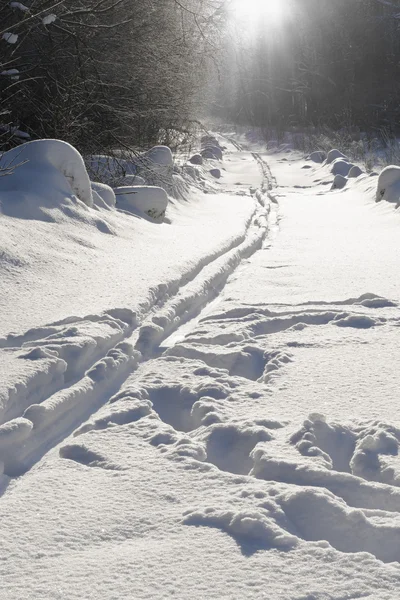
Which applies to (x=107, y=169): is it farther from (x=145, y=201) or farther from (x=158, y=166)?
(x=145, y=201)

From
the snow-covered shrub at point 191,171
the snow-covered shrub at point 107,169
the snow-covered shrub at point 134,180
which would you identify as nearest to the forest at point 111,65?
the snow-covered shrub at point 107,169

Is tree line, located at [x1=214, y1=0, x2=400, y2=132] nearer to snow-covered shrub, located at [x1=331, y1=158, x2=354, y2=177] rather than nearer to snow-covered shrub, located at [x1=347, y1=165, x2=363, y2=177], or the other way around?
snow-covered shrub, located at [x1=331, y1=158, x2=354, y2=177]

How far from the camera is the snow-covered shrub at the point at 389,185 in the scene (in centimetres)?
927

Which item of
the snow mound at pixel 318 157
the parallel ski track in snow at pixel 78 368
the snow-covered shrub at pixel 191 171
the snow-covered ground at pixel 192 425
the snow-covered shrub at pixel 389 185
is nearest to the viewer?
the snow-covered ground at pixel 192 425

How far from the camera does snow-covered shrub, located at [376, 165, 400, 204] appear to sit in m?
9.27

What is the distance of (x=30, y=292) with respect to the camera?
12.2 feet

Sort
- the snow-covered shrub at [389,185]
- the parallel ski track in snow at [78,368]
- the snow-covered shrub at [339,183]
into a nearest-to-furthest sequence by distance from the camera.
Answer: the parallel ski track in snow at [78,368] → the snow-covered shrub at [389,185] → the snow-covered shrub at [339,183]

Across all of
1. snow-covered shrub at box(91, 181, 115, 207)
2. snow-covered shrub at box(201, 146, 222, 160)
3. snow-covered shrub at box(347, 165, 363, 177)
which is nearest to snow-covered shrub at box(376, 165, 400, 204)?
snow-covered shrub at box(347, 165, 363, 177)

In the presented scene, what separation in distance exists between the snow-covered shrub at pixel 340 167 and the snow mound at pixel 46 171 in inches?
404

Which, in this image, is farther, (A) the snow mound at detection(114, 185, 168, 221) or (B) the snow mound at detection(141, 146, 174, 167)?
(B) the snow mound at detection(141, 146, 174, 167)

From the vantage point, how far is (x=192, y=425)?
235 cm

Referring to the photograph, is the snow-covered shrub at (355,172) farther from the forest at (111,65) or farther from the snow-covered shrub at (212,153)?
the snow-covered shrub at (212,153)

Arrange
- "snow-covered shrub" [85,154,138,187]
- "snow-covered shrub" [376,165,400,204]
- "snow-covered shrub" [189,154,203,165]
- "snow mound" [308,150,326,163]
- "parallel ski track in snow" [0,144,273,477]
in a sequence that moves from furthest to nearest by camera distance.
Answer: "snow mound" [308,150,326,163] → "snow-covered shrub" [189,154,203,165] → "snow-covered shrub" [376,165,400,204] → "snow-covered shrub" [85,154,138,187] → "parallel ski track in snow" [0,144,273,477]

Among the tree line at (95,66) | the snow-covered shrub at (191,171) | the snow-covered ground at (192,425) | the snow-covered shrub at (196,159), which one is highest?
the tree line at (95,66)
